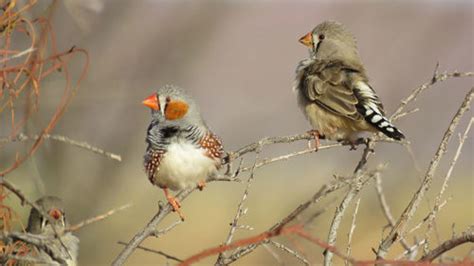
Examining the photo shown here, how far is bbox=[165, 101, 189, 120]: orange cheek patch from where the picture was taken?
4.14 metres

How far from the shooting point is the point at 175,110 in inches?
163

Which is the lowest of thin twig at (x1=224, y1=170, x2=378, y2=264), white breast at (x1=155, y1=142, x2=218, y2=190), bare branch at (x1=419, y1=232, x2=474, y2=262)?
bare branch at (x1=419, y1=232, x2=474, y2=262)

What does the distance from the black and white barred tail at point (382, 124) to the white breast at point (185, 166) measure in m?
0.99

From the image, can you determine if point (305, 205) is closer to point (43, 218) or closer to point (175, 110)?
point (175, 110)

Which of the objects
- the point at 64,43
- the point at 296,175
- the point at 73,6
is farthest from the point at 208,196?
the point at 73,6

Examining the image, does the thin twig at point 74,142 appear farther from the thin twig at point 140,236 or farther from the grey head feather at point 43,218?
the grey head feather at point 43,218

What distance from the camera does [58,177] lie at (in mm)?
9000

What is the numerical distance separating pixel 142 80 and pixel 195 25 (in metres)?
0.82

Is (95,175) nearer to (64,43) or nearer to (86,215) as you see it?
(86,215)

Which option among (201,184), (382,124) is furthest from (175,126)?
(382,124)

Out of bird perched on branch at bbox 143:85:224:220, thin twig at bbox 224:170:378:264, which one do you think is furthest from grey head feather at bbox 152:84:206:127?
thin twig at bbox 224:170:378:264

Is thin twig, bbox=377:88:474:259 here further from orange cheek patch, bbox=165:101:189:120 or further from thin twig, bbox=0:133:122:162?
orange cheek patch, bbox=165:101:189:120

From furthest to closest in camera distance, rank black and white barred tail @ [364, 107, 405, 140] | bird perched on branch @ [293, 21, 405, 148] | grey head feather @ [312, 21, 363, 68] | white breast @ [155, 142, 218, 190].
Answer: grey head feather @ [312, 21, 363, 68]
bird perched on branch @ [293, 21, 405, 148]
black and white barred tail @ [364, 107, 405, 140]
white breast @ [155, 142, 218, 190]

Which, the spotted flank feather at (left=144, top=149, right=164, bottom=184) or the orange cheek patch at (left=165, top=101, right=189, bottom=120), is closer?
the spotted flank feather at (left=144, top=149, right=164, bottom=184)
